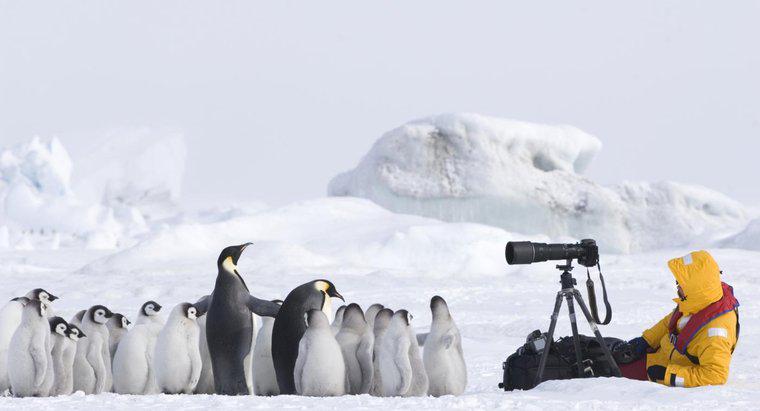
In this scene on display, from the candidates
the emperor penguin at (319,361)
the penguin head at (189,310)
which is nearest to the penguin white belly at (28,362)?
the penguin head at (189,310)

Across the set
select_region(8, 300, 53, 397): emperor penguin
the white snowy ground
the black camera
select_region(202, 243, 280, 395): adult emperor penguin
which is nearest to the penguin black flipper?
select_region(202, 243, 280, 395): adult emperor penguin

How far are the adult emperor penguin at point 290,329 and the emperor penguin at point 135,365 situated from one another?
769 mm

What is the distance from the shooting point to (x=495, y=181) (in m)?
29.4

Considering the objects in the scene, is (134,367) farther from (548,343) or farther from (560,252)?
(560,252)

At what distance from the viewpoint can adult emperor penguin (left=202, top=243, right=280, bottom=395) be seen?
16.7 feet

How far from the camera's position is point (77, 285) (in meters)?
15.8

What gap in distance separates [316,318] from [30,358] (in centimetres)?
143

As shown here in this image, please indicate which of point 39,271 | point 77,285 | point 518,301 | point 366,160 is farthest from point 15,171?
point 518,301

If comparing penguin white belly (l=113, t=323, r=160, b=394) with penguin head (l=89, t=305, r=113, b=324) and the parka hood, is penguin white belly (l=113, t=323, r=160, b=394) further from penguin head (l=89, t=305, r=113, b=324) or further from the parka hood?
the parka hood

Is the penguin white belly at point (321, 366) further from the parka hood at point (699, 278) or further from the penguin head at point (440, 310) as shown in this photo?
the parka hood at point (699, 278)

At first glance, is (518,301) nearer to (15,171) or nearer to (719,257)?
(719,257)

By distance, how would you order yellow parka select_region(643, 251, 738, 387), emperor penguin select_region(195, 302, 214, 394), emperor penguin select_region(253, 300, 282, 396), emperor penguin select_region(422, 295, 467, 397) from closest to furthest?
yellow parka select_region(643, 251, 738, 387) < emperor penguin select_region(422, 295, 467, 397) < emperor penguin select_region(253, 300, 282, 396) < emperor penguin select_region(195, 302, 214, 394)

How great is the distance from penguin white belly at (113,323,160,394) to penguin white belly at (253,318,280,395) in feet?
1.86

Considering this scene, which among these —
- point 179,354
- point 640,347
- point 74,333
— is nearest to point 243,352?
point 179,354
